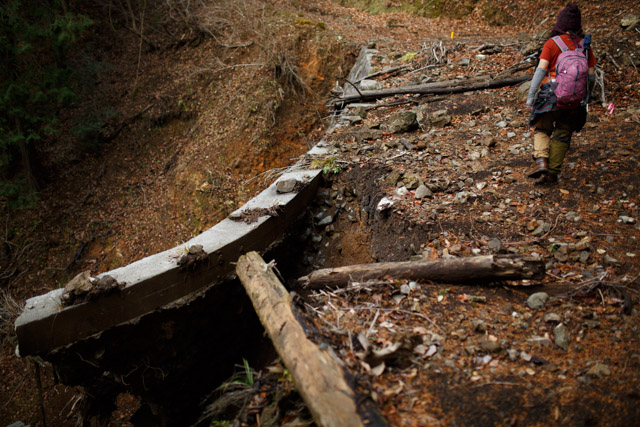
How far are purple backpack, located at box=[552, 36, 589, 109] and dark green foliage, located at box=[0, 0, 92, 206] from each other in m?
8.79

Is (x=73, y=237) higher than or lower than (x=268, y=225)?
lower

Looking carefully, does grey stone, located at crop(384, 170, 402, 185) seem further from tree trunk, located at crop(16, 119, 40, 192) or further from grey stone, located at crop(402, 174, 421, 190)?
tree trunk, located at crop(16, 119, 40, 192)

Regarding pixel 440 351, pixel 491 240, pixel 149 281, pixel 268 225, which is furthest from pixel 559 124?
pixel 149 281

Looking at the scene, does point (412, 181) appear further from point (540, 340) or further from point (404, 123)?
point (540, 340)

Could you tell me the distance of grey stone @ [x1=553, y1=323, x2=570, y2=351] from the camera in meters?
2.21

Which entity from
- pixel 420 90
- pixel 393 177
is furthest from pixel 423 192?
pixel 420 90

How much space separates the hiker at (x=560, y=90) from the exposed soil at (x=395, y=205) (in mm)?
351

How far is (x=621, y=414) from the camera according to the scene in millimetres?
1758

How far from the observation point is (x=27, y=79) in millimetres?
7344

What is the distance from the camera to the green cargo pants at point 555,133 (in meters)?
3.59

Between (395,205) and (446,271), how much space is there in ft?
4.49

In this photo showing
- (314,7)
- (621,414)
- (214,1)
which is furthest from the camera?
(314,7)

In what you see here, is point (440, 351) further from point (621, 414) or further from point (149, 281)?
point (149, 281)

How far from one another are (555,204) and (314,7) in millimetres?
10911
